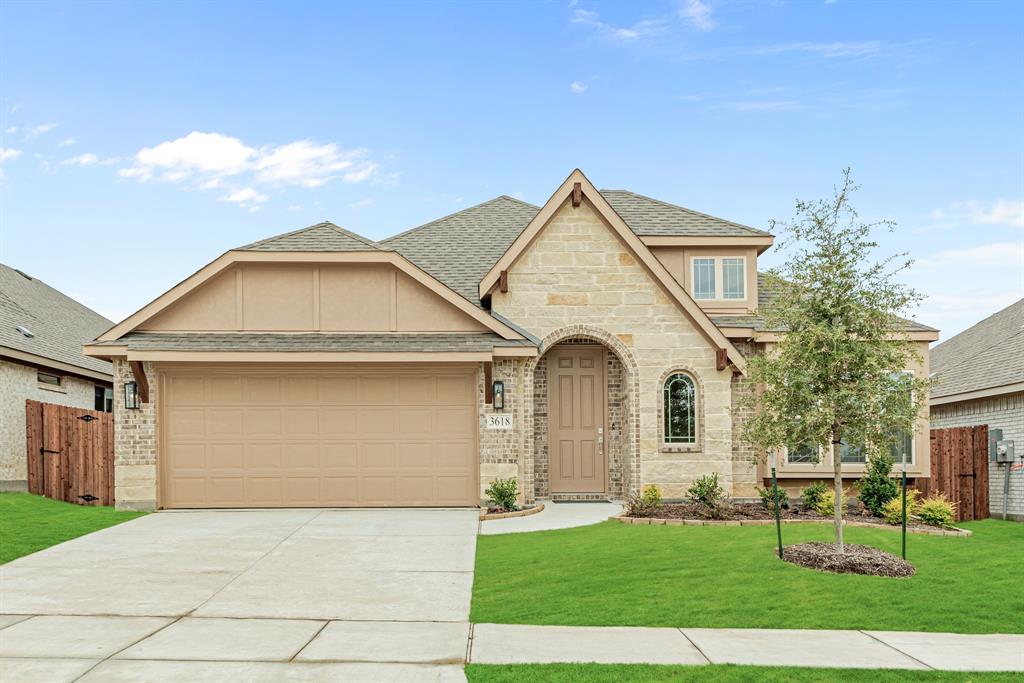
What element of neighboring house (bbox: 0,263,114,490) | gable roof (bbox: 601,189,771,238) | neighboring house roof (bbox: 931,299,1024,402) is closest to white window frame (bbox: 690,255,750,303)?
gable roof (bbox: 601,189,771,238)

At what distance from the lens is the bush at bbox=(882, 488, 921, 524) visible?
43.6ft

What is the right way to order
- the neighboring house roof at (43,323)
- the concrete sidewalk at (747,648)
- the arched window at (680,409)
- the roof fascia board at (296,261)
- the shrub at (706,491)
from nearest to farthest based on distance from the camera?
the concrete sidewalk at (747,648) < the roof fascia board at (296,261) < the shrub at (706,491) < the arched window at (680,409) < the neighboring house roof at (43,323)

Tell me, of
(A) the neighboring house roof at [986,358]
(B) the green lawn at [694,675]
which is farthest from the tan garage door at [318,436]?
(A) the neighboring house roof at [986,358]

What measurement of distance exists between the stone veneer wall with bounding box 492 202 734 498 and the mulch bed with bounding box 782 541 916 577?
517 centimetres

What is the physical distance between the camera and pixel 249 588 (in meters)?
9.30

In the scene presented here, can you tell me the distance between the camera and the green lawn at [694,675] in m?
6.12

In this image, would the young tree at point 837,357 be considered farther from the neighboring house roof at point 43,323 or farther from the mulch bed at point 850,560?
the neighboring house roof at point 43,323

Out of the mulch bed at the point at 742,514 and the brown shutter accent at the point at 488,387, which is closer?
the mulch bed at the point at 742,514

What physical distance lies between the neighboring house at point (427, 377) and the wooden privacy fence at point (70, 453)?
131 cm

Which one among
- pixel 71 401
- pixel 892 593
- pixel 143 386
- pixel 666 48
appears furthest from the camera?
pixel 71 401

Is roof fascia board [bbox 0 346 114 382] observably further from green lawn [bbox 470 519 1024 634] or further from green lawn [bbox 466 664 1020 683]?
green lawn [bbox 466 664 1020 683]

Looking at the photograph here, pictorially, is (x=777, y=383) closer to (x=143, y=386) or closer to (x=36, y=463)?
(x=143, y=386)

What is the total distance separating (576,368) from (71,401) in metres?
14.1

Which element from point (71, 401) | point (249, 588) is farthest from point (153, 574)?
point (71, 401)
